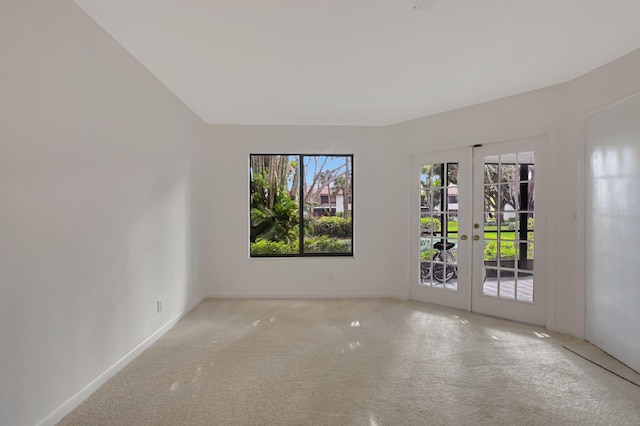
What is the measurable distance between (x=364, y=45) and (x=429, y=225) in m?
2.57

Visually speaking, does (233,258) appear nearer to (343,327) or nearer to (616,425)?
(343,327)

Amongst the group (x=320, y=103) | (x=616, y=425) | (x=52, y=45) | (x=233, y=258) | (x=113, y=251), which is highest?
(x=320, y=103)

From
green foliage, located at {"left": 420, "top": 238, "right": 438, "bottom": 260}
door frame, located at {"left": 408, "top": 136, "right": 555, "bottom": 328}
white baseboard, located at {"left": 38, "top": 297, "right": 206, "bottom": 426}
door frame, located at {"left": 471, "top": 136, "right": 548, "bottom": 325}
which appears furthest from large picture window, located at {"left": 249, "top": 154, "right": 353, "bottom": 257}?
white baseboard, located at {"left": 38, "top": 297, "right": 206, "bottom": 426}

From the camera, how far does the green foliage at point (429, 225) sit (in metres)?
4.30

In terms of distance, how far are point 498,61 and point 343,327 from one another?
2842mm

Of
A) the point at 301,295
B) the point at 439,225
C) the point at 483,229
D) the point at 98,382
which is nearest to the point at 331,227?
the point at 301,295

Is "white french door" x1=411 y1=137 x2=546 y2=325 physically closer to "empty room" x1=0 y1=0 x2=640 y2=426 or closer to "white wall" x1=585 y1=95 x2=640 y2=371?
"empty room" x1=0 y1=0 x2=640 y2=426

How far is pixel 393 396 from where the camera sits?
85.6 inches

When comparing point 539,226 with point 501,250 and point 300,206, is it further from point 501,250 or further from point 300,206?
point 300,206

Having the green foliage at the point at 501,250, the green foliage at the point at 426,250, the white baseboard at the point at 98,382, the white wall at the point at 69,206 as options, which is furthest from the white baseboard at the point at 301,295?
the white wall at the point at 69,206

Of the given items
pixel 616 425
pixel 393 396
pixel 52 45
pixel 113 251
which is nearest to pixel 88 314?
pixel 113 251

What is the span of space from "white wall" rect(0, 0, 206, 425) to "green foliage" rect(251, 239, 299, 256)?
6.35 ft

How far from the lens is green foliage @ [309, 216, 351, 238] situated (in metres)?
5.27

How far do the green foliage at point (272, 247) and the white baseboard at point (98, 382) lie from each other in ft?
5.82
